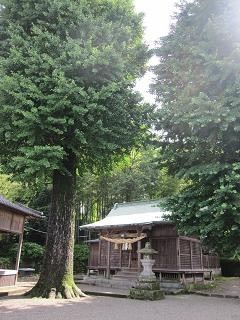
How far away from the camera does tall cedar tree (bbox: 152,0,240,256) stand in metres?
9.78

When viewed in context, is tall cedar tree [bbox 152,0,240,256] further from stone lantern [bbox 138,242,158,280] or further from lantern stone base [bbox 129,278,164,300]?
stone lantern [bbox 138,242,158,280]

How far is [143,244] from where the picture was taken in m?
22.2

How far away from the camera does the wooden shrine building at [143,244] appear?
794 inches

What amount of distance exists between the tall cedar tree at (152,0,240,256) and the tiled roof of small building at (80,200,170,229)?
9794 mm

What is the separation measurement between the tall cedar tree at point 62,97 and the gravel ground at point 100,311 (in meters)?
1.12

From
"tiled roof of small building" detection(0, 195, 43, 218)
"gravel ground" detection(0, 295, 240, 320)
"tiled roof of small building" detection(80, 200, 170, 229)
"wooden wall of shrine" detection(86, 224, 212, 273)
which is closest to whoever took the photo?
"gravel ground" detection(0, 295, 240, 320)

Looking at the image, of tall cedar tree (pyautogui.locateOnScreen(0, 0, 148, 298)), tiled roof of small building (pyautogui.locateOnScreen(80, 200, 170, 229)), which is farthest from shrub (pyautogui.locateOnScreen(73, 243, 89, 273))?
tall cedar tree (pyautogui.locateOnScreen(0, 0, 148, 298))

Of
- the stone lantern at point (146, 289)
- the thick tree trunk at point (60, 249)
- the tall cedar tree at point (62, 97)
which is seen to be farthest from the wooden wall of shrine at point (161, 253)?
the tall cedar tree at point (62, 97)

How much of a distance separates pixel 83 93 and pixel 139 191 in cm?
2617

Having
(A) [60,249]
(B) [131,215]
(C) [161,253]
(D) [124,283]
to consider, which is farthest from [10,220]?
(B) [131,215]

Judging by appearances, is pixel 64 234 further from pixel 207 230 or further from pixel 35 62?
pixel 35 62

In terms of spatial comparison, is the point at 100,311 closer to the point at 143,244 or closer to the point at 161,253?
the point at 161,253

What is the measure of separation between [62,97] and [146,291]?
333 inches

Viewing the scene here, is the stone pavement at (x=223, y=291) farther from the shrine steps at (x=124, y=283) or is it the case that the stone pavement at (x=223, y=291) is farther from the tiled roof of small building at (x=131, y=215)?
the tiled roof of small building at (x=131, y=215)
